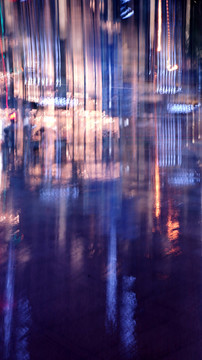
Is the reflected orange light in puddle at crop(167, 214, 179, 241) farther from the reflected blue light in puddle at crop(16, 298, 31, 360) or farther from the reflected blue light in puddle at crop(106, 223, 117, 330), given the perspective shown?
the reflected blue light in puddle at crop(16, 298, 31, 360)

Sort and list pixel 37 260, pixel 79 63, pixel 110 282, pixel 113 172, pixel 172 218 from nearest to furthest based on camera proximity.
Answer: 1. pixel 110 282
2. pixel 37 260
3. pixel 172 218
4. pixel 113 172
5. pixel 79 63

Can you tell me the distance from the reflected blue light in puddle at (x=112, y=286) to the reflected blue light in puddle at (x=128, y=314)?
0.9 inches

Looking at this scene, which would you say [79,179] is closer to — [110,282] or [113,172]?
[113,172]

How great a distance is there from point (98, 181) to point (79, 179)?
0.59ft

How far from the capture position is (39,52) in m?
10.7

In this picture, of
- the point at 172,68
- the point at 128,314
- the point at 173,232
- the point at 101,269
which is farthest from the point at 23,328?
the point at 172,68

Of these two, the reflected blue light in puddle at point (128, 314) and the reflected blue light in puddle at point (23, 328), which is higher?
the reflected blue light in puddle at point (23, 328)

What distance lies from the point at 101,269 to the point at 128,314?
0.28 metres

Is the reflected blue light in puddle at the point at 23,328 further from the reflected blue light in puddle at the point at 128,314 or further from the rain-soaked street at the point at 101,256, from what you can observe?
the reflected blue light in puddle at the point at 128,314

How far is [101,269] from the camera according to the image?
1212mm

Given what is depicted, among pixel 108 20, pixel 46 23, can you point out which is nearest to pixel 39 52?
pixel 46 23

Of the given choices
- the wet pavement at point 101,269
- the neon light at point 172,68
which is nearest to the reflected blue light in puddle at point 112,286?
the wet pavement at point 101,269

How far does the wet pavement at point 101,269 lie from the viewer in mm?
840

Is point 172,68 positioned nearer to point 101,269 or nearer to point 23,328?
point 101,269
